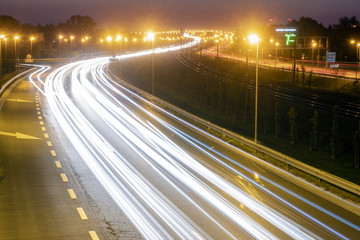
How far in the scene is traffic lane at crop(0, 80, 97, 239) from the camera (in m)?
12.9

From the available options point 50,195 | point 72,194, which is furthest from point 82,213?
point 50,195

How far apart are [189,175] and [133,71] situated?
69614 mm

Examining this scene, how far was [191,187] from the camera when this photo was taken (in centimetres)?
1738

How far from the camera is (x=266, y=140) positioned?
37781 millimetres

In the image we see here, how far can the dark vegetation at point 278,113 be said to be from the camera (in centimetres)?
3278

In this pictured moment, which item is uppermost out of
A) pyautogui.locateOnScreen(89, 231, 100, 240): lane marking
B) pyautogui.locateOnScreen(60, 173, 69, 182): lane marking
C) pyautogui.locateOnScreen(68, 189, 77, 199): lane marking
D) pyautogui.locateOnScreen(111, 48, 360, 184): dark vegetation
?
pyautogui.locateOnScreen(89, 231, 100, 240): lane marking

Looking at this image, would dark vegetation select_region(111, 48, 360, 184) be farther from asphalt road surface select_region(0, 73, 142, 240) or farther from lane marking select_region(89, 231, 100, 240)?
lane marking select_region(89, 231, 100, 240)

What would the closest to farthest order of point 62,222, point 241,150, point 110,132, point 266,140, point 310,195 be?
point 62,222
point 310,195
point 241,150
point 110,132
point 266,140

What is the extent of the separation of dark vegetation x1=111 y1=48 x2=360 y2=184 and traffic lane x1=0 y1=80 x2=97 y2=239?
16.3 metres

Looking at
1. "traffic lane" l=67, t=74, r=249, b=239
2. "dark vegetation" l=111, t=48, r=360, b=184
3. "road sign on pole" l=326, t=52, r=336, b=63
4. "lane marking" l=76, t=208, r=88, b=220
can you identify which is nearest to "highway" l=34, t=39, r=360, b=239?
"traffic lane" l=67, t=74, r=249, b=239

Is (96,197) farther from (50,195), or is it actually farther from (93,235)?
(93,235)

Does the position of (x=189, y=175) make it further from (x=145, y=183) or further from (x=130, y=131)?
(x=130, y=131)

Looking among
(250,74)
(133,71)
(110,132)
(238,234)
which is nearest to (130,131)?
(110,132)

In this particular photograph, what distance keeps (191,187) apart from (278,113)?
22964 millimetres
